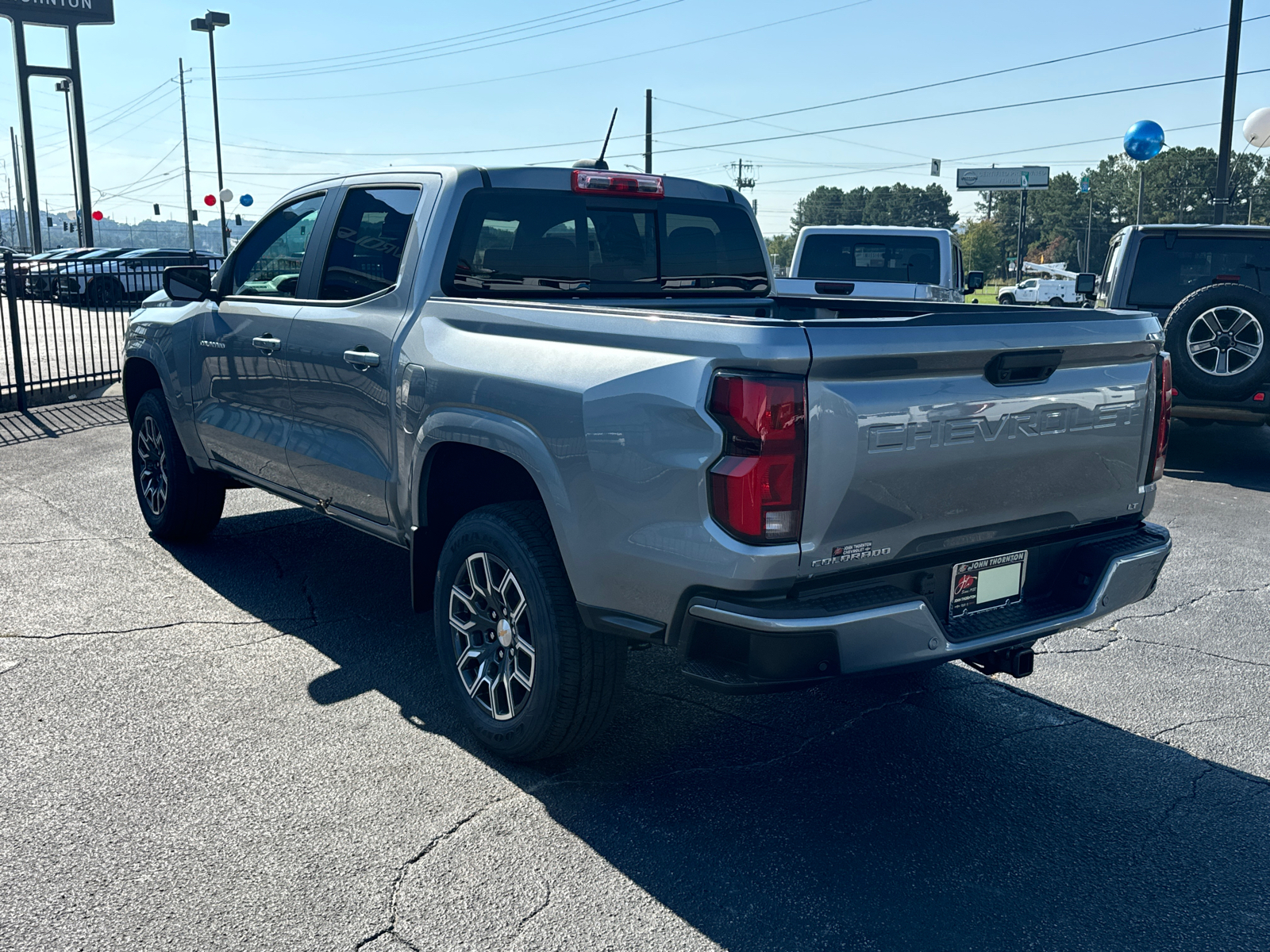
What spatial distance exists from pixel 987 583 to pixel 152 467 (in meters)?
5.05

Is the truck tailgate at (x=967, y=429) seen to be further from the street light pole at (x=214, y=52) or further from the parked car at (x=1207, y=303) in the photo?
the street light pole at (x=214, y=52)

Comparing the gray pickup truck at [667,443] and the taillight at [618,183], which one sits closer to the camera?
the gray pickup truck at [667,443]

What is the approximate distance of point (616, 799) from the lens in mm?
3432

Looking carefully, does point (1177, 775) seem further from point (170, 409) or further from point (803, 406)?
point (170, 409)

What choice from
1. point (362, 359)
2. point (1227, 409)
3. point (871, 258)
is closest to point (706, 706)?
point (362, 359)

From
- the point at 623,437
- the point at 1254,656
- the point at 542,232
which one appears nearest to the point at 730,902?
the point at 623,437

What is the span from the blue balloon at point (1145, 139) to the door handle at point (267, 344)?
58.4 ft

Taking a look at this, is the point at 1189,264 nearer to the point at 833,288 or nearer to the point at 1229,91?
the point at 833,288

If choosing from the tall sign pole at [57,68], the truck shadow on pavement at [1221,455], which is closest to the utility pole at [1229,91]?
the truck shadow on pavement at [1221,455]

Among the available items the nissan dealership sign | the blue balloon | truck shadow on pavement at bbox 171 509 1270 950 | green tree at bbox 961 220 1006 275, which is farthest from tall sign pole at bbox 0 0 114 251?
green tree at bbox 961 220 1006 275

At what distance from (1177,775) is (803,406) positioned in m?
2.05

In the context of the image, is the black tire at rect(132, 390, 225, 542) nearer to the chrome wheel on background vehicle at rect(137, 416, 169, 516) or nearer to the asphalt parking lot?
the chrome wheel on background vehicle at rect(137, 416, 169, 516)

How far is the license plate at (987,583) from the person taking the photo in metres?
3.16

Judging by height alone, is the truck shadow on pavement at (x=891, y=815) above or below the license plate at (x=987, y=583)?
below
